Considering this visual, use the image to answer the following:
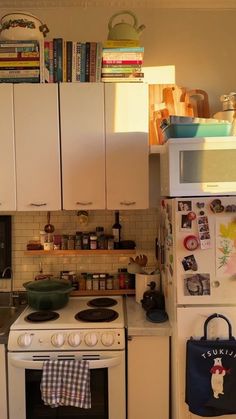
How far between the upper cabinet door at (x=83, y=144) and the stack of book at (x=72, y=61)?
7 cm

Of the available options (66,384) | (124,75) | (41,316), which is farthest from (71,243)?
(124,75)

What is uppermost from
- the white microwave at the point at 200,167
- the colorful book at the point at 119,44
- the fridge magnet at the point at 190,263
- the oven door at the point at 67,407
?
the colorful book at the point at 119,44

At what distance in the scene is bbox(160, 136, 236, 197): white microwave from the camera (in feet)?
5.55

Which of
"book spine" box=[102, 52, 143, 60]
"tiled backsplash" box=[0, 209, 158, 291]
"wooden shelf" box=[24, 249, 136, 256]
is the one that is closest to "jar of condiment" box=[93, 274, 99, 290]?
"tiled backsplash" box=[0, 209, 158, 291]

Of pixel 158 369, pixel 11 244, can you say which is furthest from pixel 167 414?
pixel 11 244

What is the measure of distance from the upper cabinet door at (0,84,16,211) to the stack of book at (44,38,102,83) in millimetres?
261

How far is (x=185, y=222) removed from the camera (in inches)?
66.0

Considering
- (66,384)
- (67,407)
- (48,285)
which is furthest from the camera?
(48,285)

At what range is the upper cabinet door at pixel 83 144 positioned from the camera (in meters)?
2.04

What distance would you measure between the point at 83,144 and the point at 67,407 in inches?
56.9

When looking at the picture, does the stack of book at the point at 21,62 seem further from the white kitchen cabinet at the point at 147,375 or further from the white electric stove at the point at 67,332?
the white kitchen cabinet at the point at 147,375

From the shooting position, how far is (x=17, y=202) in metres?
2.06

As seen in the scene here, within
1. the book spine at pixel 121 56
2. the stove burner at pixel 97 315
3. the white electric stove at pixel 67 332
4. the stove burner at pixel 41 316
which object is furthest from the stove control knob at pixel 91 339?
the book spine at pixel 121 56

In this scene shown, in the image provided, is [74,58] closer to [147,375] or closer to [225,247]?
[225,247]
